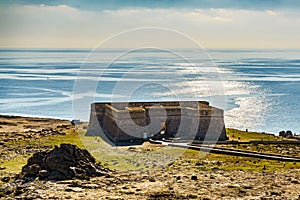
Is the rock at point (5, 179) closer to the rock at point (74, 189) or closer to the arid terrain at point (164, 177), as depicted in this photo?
the arid terrain at point (164, 177)

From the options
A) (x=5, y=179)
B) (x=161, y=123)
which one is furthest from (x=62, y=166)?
(x=161, y=123)

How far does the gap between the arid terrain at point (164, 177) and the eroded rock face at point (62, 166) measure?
0.73 metres

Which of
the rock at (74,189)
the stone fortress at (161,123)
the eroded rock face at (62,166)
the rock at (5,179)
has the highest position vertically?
the stone fortress at (161,123)

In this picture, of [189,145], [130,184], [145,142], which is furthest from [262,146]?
[130,184]

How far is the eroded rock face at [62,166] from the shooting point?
36500 mm

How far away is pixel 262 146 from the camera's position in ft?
176

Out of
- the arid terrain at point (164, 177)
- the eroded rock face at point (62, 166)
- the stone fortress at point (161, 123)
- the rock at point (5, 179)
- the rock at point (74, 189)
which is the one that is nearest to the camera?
the arid terrain at point (164, 177)

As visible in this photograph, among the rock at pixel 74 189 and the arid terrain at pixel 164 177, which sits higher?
the arid terrain at pixel 164 177

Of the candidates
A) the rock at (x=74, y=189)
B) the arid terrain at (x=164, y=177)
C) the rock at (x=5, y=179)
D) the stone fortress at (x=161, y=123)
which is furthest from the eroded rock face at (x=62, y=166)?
the stone fortress at (x=161, y=123)

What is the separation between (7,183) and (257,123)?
82660 millimetres

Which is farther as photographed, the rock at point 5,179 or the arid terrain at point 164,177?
the rock at point 5,179

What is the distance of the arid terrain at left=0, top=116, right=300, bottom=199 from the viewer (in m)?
32.9

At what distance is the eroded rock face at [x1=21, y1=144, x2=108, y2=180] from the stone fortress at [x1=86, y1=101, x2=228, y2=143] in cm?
1593

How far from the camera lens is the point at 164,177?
3766cm
